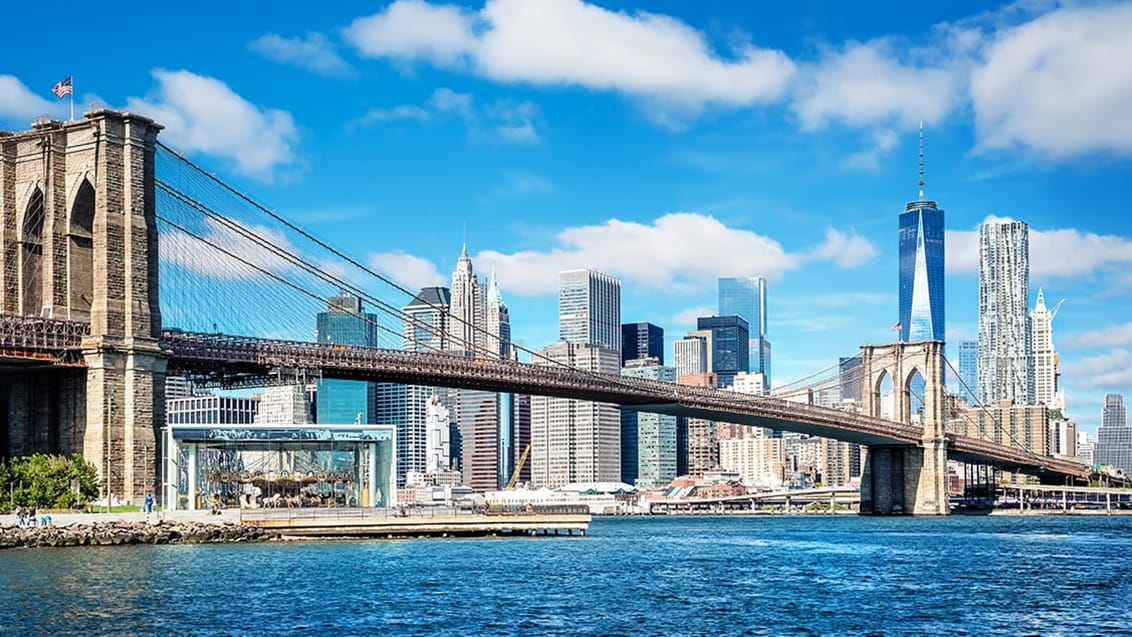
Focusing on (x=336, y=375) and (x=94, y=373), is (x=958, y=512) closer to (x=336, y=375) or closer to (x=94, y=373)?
(x=336, y=375)

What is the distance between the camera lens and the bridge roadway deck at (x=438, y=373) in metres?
71.1

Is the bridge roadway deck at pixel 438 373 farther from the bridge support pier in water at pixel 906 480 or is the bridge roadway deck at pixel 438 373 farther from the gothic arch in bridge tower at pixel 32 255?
the gothic arch in bridge tower at pixel 32 255

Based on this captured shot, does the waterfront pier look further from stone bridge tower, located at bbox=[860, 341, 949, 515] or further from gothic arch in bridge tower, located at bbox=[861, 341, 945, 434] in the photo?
gothic arch in bridge tower, located at bbox=[861, 341, 945, 434]

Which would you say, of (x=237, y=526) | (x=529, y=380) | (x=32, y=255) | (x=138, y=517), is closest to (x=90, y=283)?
(x=32, y=255)

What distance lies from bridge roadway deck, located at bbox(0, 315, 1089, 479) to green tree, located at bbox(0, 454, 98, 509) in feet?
16.2

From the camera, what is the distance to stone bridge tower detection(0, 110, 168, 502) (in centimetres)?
7075

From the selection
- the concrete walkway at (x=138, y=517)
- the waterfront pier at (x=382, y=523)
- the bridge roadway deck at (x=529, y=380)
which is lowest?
the waterfront pier at (x=382, y=523)

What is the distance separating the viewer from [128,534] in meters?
61.8

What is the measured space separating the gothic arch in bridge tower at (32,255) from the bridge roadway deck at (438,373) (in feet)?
13.9

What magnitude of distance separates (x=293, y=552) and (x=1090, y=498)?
5764 inches

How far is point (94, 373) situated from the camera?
2785 inches

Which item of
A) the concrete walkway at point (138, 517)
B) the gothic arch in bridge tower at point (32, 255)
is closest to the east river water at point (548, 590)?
the concrete walkway at point (138, 517)

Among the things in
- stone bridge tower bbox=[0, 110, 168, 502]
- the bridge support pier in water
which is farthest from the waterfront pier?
the bridge support pier in water

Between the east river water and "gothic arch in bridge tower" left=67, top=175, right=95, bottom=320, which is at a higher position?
"gothic arch in bridge tower" left=67, top=175, right=95, bottom=320
